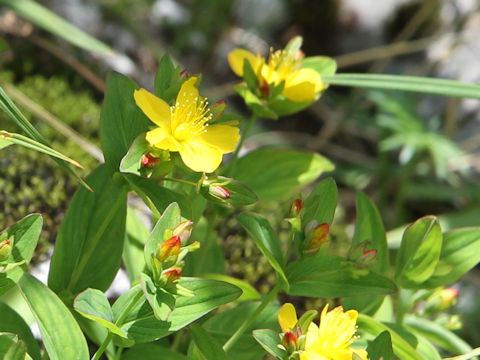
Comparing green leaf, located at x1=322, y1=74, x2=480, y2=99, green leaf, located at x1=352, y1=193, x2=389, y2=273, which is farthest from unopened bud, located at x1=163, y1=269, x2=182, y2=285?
green leaf, located at x1=322, y1=74, x2=480, y2=99

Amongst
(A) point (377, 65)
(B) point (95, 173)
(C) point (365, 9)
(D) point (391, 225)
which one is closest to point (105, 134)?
(B) point (95, 173)

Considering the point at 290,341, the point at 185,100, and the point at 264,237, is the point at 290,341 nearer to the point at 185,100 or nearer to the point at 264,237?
the point at 264,237

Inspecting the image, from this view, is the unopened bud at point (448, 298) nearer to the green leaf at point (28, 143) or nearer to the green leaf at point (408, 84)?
the green leaf at point (408, 84)

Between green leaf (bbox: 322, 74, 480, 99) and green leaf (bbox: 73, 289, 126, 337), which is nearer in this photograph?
green leaf (bbox: 73, 289, 126, 337)

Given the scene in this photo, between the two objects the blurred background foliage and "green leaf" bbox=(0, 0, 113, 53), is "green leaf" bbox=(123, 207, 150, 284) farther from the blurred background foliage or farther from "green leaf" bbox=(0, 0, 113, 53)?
"green leaf" bbox=(0, 0, 113, 53)

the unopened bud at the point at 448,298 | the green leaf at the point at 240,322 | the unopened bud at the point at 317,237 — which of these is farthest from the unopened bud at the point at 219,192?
the unopened bud at the point at 448,298

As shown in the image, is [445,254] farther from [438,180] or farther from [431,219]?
[438,180]

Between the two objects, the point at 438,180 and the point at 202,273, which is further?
the point at 438,180
